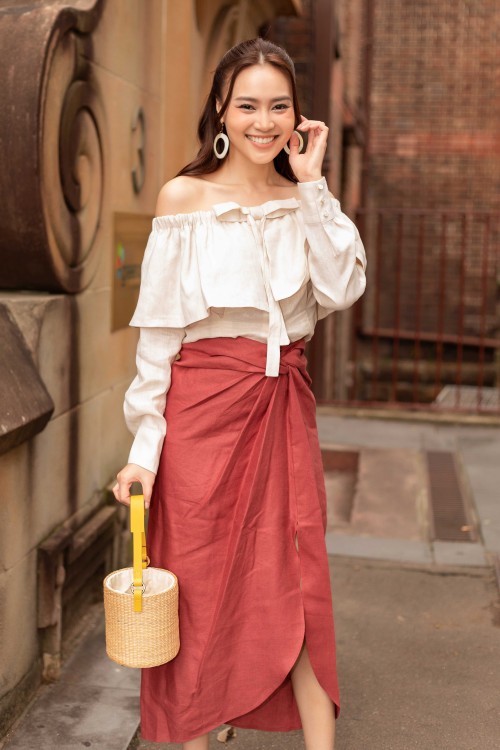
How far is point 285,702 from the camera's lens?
261 cm

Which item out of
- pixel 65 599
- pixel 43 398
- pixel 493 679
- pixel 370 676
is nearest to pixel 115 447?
pixel 65 599

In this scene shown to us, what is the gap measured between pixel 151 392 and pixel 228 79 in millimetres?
811

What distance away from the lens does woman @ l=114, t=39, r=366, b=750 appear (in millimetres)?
2467

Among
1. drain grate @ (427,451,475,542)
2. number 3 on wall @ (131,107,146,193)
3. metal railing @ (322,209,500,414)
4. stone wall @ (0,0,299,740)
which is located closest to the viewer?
stone wall @ (0,0,299,740)

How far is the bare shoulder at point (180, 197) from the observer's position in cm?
249

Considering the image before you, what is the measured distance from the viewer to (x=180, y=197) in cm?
249

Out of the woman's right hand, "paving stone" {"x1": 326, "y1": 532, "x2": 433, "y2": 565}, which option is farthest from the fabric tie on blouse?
"paving stone" {"x1": 326, "y1": 532, "x2": 433, "y2": 565}

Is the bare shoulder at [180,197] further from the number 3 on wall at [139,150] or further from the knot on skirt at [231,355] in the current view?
the number 3 on wall at [139,150]

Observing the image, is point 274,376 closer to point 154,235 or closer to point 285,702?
point 154,235

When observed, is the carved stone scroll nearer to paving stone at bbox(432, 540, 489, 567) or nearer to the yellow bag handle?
the yellow bag handle

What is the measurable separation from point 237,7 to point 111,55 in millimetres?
2428

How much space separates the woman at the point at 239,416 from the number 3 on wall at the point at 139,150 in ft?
5.72

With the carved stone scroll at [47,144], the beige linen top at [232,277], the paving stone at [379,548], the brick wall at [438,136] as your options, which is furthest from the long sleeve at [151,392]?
the brick wall at [438,136]

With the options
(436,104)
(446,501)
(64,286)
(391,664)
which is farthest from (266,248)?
(436,104)
